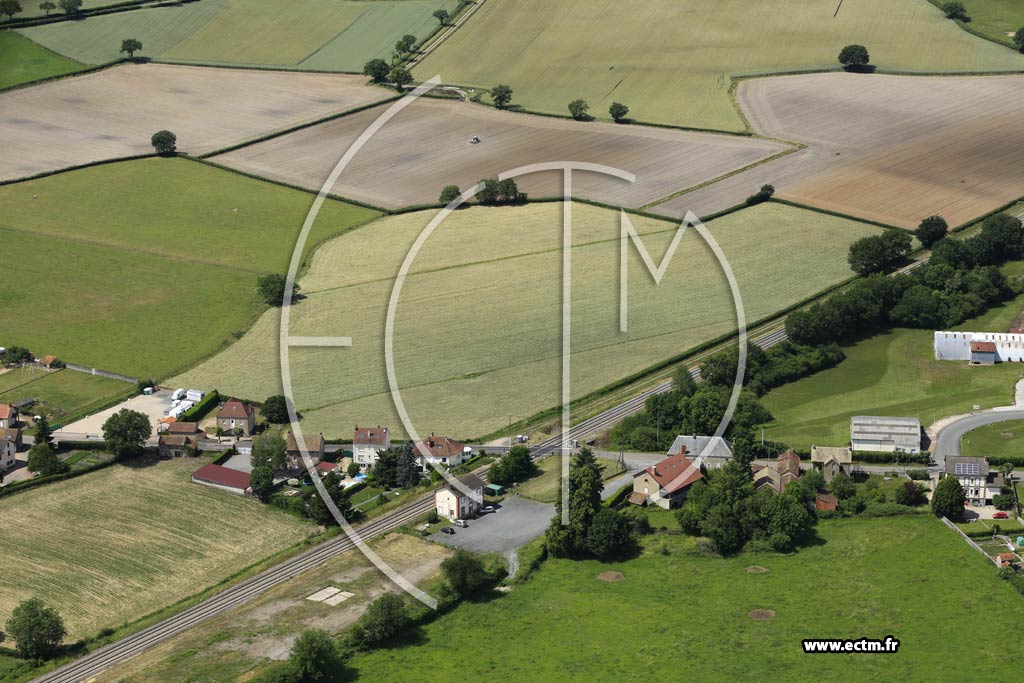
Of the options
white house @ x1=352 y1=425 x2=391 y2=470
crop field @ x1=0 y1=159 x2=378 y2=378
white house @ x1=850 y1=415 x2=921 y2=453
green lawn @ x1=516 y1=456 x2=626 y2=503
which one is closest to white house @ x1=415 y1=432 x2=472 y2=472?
white house @ x1=352 y1=425 x2=391 y2=470

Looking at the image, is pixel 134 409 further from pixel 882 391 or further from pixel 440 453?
pixel 882 391

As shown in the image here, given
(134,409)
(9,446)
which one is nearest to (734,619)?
(134,409)

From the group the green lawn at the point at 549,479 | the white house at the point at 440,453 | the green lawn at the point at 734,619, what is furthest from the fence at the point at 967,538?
the white house at the point at 440,453

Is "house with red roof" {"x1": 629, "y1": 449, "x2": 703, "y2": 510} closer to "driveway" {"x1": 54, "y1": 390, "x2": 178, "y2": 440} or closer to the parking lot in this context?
"driveway" {"x1": 54, "y1": 390, "x2": 178, "y2": 440}

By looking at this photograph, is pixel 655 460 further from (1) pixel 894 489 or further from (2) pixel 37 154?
(2) pixel 37 154

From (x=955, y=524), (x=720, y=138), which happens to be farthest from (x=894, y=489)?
(x=720, y=138)

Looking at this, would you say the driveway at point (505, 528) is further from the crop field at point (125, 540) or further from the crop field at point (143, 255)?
the crop field at point (143, 255)
